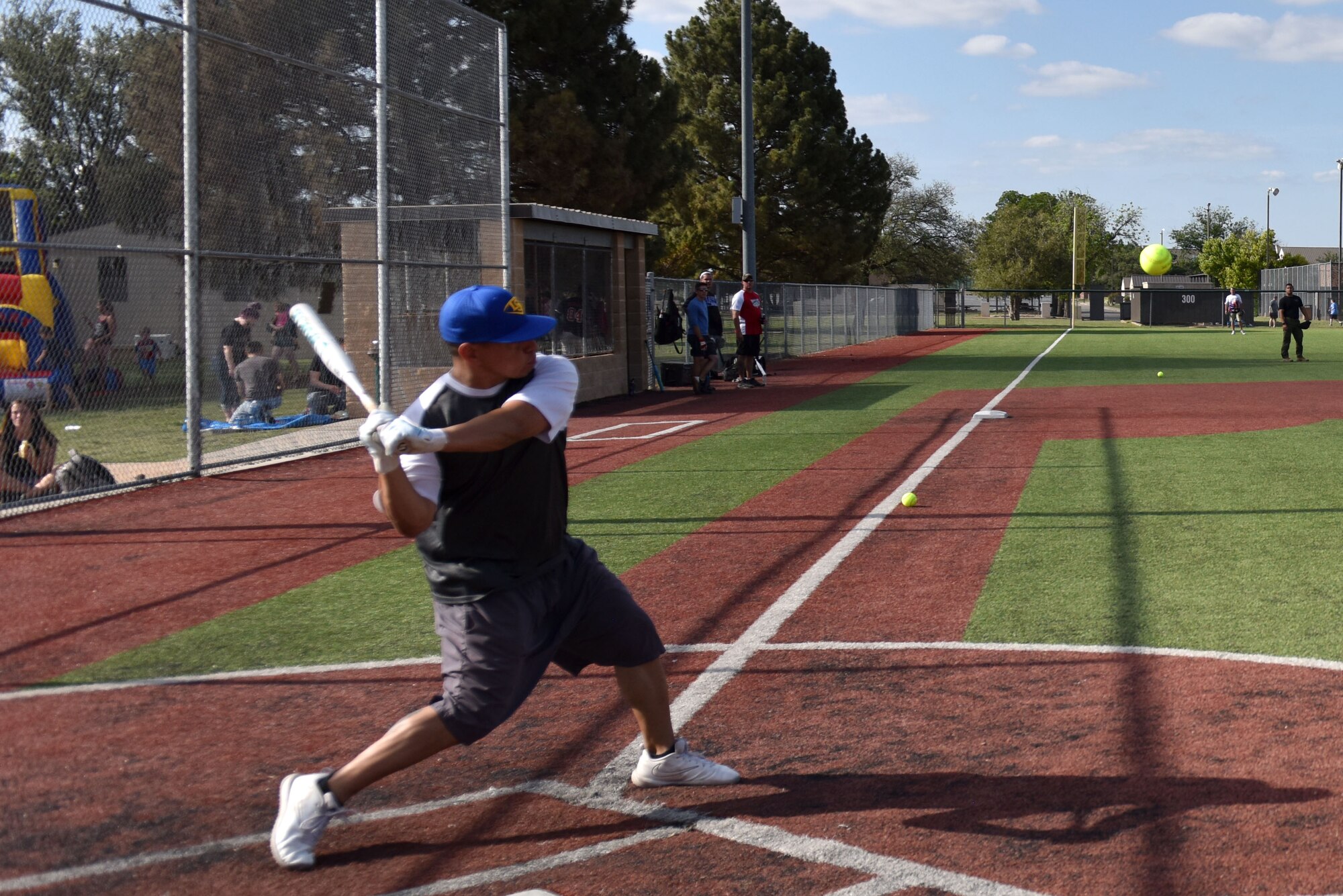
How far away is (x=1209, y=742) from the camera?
4.70 m

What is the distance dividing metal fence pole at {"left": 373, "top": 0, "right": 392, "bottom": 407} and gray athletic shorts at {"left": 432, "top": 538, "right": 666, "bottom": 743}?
38.0 feet

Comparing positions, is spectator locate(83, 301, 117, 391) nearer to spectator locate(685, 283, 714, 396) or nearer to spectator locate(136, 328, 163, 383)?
spectator locate(136, 328, 163, 383)

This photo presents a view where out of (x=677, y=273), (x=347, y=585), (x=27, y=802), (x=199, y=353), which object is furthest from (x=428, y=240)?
(x=677, y=273)

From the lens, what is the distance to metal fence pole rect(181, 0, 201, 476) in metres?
11.8

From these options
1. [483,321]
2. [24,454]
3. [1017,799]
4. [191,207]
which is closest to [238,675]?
[483,321]

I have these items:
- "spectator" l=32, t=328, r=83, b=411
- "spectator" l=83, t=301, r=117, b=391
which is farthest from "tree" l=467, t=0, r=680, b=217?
"spectator" l=32, t=328, r=83, b=411

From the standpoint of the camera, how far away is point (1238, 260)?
91.2m

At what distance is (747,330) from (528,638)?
19702 millimetres

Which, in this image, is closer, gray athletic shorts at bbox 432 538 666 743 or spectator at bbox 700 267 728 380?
gray athletic shorts at bbox 432 538 666 743

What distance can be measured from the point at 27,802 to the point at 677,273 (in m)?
48.9

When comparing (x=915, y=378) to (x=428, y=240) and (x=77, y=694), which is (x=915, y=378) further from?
(x=77, y=694)

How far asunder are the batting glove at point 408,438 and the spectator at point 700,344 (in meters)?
19.1

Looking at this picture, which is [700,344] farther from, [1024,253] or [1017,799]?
[1024,253]

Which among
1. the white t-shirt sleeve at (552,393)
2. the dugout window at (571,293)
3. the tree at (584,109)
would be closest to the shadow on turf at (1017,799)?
the white t-shirt sleeve at (552,393)
